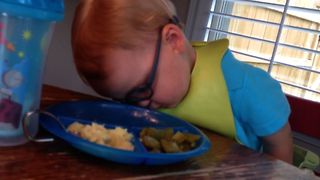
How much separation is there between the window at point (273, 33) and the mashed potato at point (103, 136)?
115cm

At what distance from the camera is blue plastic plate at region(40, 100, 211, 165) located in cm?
49

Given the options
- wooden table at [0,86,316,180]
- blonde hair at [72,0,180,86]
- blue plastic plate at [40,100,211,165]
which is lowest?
wooden table at [0,86,316,180]

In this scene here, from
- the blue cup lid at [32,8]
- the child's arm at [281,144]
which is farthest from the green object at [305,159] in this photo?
the blue cup lid at [32,8]

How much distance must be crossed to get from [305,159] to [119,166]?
0.66 meters

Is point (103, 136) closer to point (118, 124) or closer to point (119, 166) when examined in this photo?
point (119, 166)

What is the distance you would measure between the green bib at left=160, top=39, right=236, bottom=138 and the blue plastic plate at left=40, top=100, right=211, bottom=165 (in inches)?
8.5

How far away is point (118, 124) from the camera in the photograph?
0.73 m

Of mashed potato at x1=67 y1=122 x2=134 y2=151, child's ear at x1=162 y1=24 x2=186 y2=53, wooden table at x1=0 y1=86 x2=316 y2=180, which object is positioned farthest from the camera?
child's ear at x1=162 y1=24 x2=186 y2=53

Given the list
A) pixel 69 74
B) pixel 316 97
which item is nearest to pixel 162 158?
A: pixel 316 97

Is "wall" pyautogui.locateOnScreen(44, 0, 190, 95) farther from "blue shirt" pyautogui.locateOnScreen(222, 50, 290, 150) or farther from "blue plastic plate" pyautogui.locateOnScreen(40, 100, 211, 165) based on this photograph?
"blue plastic plate" pyautogui.locateOnScreen(40, 100, 211, 165)

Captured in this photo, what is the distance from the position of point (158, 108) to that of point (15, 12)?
20.2 inches

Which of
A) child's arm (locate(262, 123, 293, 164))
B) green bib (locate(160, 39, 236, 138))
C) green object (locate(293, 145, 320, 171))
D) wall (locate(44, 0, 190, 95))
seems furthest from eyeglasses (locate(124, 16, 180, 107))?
wall (locate(44, 0, 190, 95))

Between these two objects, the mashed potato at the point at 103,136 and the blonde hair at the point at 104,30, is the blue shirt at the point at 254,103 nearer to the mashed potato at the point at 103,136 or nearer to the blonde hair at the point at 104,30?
the blonde hair at the point at 104,30

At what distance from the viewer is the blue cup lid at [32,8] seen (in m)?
0.45
